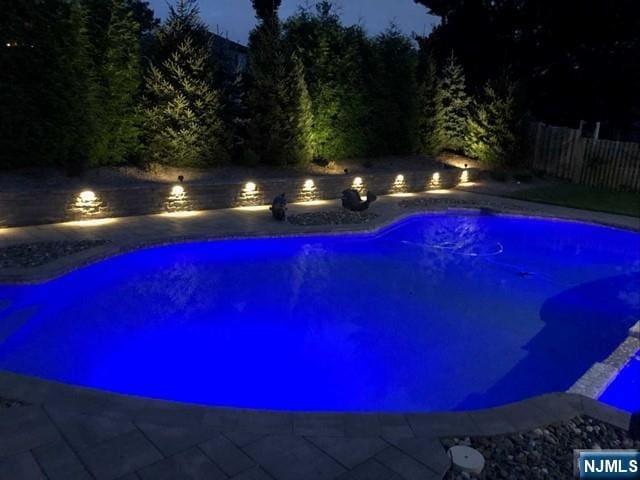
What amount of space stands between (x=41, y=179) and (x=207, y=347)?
7.94 m

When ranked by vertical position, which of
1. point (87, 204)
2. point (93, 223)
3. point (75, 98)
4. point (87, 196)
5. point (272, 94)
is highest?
point (272, 94)

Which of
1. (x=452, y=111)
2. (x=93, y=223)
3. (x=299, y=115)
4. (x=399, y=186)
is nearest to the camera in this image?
(x=93, y=223)

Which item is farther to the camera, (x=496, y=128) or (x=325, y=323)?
(x=496, y=128)

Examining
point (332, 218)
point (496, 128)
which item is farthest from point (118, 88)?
point (496, 128)

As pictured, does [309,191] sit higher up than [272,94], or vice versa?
[272,94]

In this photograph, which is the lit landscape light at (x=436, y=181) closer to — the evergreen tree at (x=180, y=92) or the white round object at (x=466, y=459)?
the evergreen tree at (x=180, y=92)

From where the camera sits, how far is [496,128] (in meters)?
21.3

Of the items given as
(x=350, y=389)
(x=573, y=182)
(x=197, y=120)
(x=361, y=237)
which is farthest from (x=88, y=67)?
(x=573, y=182)

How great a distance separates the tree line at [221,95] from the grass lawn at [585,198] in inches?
148

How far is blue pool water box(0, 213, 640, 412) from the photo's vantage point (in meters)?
5.69

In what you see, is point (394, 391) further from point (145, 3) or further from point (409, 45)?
point (145, 3)

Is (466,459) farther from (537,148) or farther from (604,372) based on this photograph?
(537,148)

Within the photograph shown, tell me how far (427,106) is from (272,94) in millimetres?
9066

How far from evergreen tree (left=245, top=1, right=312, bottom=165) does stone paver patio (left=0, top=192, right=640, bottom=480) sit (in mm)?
12465
